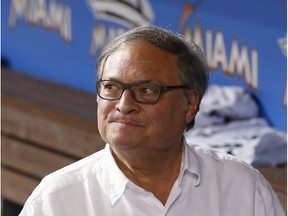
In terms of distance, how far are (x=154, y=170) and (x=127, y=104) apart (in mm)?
194

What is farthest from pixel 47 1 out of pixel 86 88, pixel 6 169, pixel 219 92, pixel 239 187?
pixel 239 187

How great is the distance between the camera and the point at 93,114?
12.3 feet

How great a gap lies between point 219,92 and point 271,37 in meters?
0.31

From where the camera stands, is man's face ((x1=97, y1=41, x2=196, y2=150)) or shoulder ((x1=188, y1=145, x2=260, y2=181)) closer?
man's face ((x1=97, y1=41, x2=196, y2=150))

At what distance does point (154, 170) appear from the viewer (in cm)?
174

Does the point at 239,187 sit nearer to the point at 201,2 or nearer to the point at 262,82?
the point at 262,82

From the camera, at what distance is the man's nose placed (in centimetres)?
161

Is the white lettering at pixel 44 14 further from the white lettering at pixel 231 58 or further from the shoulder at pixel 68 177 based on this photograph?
the shoulder at pixel 68 177

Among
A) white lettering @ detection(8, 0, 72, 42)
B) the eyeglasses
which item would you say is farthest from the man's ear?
white lettering @ detection(8, 0, 72, 42)

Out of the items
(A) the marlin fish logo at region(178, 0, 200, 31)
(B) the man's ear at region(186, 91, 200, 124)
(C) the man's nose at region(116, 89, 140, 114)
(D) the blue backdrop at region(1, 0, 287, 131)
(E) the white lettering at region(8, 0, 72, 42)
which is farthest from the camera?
(E) the white lettering at region(8, 0, 72, 42)

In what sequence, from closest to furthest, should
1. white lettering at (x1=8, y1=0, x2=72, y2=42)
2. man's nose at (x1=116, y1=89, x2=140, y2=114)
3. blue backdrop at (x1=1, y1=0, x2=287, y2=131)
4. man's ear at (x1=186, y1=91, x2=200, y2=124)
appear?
man's nose at (x1=116, y1=89, x2=140, y2=114), man's ear at (x1=186, y1=91, x2=200, y2=124), blue backdrop at (x1=1, y1=0, x2=287, y2=131), white lettering at (x1=8, y1=0, x2=72, y2=42)

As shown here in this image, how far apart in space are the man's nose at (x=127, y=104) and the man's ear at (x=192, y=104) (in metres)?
0.17

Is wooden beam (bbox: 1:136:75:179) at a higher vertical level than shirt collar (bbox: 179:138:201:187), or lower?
lower

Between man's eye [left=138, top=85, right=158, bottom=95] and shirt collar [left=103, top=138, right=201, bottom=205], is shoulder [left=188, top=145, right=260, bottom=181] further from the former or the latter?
man's eye [left=138, top=85, right=158, bottom=95]
